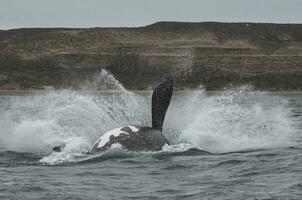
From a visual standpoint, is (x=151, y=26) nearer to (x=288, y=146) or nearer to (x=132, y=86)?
(x=132, y=86)

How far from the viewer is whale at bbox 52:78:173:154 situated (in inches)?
861

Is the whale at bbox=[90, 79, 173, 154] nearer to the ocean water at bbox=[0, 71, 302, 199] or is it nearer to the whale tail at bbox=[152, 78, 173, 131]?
the whale tail at bbox=[152, 78, 173, 131]

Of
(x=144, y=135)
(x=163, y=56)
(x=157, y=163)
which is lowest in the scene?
(x=163, y=56)

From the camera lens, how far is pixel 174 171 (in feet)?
62.0

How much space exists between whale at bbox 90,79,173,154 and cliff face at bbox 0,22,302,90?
66188 millimetres

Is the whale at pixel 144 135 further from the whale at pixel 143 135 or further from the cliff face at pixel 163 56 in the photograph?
the cliff face at pixel 163 56

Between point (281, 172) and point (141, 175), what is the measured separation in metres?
3.39

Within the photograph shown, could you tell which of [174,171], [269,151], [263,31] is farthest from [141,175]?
[263,31]

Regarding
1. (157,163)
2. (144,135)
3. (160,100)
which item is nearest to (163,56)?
(160,100)

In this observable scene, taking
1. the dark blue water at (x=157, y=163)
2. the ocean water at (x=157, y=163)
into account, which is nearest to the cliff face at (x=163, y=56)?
the ocean water at (x=157, y=163)

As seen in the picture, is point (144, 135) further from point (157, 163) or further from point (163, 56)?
point (163, 56)

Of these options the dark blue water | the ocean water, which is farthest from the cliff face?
the dark blue water

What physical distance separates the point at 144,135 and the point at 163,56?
9417cm

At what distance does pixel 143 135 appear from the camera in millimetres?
22203
